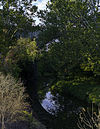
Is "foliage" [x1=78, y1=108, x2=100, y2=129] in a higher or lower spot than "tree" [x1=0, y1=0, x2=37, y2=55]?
lower

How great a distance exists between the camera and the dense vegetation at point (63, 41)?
13.8 meters

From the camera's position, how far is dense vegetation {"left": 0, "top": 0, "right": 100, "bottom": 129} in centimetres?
1384

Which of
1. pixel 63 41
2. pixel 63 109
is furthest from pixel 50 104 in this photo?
pixel 63 41

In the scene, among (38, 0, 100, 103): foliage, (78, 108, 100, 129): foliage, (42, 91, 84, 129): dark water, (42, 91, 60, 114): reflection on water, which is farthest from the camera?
(42, 91, 60, 114): reflection on water

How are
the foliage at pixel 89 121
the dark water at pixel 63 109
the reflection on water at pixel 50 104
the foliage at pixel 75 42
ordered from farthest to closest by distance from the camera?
the reflection on water at pixel 50 104
the foliage at pixel 75 42
the dark water at pixel 63 109
the foliage at pixel 89 121

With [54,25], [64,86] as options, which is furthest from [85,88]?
[54,25]

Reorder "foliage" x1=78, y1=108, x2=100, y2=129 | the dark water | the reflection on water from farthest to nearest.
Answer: the reflection on water, the dark water, "foliage" x1=78, y1=108, x2=100, y2=129

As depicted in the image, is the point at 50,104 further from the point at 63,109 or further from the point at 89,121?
the point at 89,121

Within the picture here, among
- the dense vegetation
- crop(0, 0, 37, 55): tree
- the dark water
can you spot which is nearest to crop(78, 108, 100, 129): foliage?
the dark water

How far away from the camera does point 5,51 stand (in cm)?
1487

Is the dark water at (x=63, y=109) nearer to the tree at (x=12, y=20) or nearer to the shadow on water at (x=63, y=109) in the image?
the shadow on water at (x=63, y=109)

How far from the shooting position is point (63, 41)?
16234 mm

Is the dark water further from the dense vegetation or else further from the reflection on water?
the dense vegetation

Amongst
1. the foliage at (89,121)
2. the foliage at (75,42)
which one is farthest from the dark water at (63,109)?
the foliage at (75,42)
